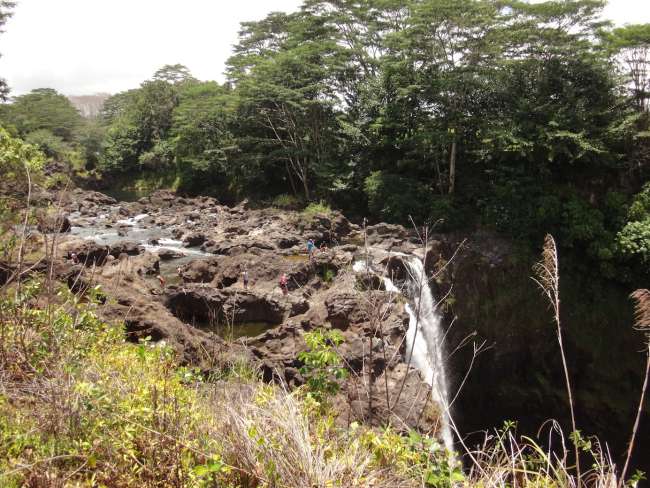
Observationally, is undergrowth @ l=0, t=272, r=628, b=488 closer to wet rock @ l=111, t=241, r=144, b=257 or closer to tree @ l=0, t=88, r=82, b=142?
wet rock @ l=111, t=241, r=144, b=257

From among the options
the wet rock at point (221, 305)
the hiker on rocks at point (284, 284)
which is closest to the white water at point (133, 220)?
the wet rock at point (221, 305)

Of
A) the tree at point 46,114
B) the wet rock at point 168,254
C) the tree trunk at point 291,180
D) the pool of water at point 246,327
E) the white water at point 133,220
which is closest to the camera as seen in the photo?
the pool of water at point 246,327

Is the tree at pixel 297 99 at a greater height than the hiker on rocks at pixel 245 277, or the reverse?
the tree at pixel 297 99

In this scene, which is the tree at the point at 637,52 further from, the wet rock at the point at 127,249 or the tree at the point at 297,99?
the wet rock at the point at 127,249

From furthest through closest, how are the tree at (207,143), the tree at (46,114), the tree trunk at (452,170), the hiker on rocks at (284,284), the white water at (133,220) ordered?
the tree at (46,114), the tree at (207,143), the white water at (133,220), the tree trunk at (452,170), the hiker on rocks at (284,284)

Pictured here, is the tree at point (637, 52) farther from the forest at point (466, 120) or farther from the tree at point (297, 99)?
the tree at point (297, 99)

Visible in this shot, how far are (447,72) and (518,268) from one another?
30.5 ft

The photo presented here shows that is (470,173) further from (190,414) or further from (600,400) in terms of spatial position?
(190,414)

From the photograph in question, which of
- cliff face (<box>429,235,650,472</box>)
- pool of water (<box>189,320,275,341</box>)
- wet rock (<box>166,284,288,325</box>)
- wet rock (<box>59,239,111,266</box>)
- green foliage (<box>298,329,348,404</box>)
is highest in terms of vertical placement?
green foliage (<box>298,329,348,404</box>)

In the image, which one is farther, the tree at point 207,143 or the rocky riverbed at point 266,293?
the tree at point 207,143

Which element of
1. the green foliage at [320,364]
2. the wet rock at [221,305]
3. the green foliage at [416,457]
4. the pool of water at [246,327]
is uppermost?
the green foliage at [320,364]

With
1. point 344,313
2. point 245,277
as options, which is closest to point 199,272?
point 245,277

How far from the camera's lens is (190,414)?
11.4 ft

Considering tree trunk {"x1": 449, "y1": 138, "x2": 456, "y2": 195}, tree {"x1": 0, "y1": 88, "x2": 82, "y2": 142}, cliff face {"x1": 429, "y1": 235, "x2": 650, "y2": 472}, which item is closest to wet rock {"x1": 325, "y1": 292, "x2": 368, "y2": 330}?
cliff face {"x1": 429, "y1": 235, "x2": 650, "y2": 472}
